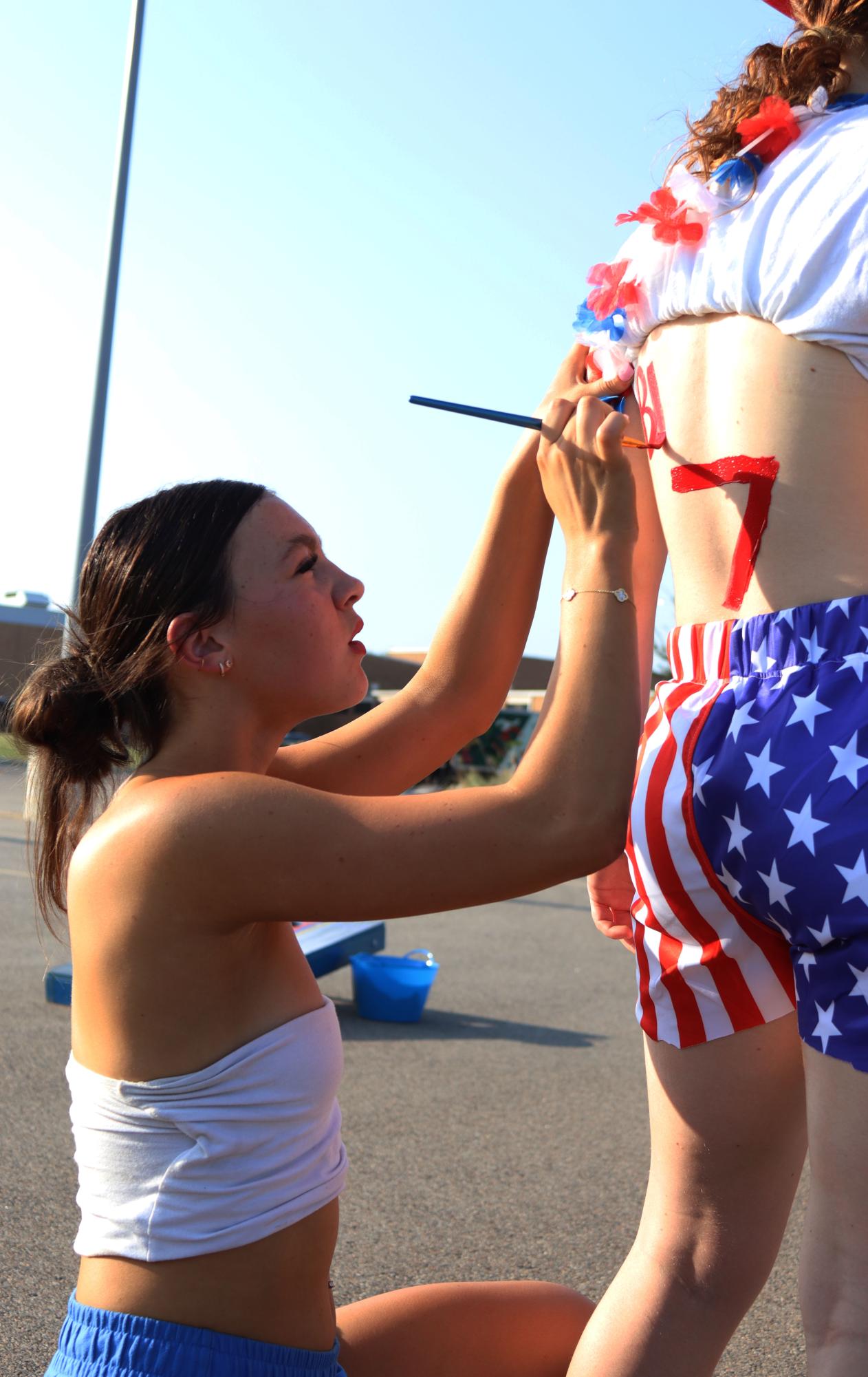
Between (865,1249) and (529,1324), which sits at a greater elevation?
(865,1249)

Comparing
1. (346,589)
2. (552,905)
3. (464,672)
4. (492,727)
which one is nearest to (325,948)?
(464,672)

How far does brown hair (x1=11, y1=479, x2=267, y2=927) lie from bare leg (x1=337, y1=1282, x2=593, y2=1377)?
2.14 ft

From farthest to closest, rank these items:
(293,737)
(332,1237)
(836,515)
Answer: (293,737), (332,1237), (836,515)

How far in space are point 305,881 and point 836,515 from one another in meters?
0.66

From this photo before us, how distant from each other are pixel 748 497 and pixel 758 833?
0.36 metres

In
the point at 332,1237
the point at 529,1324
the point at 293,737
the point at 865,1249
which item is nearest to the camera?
the point at 865,1249

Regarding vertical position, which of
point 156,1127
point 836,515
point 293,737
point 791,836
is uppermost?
point 836,515

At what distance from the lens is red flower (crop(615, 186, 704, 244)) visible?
140 centimetres

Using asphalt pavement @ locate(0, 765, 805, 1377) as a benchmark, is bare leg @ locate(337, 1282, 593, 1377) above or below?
above

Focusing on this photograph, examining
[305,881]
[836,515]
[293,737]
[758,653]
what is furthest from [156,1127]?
[293,737]

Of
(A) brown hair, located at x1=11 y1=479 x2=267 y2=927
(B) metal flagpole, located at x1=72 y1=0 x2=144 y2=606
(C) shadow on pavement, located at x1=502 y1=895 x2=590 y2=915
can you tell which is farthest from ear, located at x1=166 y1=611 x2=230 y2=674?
(B) metal flagpole, located at x1=72 y1=0 x2=144 y2=606

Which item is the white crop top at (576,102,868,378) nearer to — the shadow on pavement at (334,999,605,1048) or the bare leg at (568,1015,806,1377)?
the bare leg at (568,1015,806,1377)

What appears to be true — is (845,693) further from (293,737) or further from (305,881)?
(293,737)

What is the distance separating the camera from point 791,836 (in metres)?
1.19
